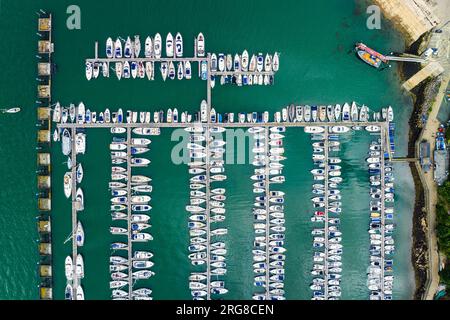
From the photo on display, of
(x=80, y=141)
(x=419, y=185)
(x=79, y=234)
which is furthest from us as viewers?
(x=419, y=185)

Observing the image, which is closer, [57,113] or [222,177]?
[57,113]

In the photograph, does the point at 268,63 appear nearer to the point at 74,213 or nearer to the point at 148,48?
the point at 148,48

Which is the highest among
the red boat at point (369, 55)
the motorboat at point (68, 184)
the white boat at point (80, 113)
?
the red boat at point (369, 55)

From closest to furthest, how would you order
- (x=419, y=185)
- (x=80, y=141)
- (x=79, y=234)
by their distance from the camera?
(x=80, y=141), (x=79, y=234), (x=419, y=185)

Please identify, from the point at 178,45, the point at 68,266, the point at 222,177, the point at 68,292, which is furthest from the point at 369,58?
the point at 68,292

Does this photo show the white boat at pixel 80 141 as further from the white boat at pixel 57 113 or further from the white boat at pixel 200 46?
the white boat at pixel 200 46

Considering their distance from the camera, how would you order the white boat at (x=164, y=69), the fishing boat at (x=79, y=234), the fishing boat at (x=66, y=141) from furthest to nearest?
the fishing boat at (x=79, y=234) → the white boat at (x=164, y=69) → the fishing boat at (x=66, y=141)

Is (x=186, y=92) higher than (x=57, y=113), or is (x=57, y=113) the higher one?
(x=186, y=92)

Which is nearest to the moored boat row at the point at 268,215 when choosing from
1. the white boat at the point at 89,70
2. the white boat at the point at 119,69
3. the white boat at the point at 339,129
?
the white boat at the point at 339,129

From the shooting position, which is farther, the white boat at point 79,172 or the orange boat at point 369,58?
the white boat at point 79,172
